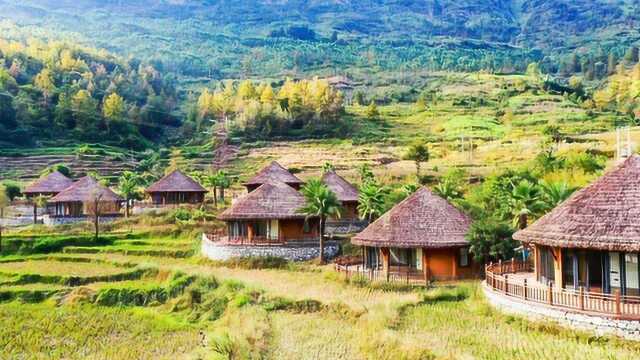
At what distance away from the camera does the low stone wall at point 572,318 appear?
18766mm

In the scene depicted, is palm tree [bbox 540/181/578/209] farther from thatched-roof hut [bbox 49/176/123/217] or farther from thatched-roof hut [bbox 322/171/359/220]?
thatched-roof hut [bbox 49/176/123/217]

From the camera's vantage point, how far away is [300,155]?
258ft

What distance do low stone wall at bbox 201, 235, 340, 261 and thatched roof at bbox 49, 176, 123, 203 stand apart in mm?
19261

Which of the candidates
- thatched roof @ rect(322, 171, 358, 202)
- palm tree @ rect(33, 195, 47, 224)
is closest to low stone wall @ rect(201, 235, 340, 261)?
thatched roof @ rect(322, 171, 358, 202)

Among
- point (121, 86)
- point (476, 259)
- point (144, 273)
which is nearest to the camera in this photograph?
point (476, 259)

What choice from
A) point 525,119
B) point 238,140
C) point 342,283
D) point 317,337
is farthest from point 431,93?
point 317,337

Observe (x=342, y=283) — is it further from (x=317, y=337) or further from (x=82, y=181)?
(x=82, y=181)

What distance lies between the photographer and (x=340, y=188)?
47594mm

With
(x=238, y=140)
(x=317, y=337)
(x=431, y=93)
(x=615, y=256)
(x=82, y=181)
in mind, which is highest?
(x=431, y=93)

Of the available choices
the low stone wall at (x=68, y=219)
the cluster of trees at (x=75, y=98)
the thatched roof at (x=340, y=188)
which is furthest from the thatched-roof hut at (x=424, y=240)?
the cluster of trees at (x=75, y=98)

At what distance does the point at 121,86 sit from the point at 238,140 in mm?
43100

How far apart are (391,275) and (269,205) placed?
10.5 meters

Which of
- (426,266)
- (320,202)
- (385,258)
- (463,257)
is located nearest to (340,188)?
(320,202)

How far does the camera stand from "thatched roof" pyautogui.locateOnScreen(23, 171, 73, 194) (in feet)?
190
